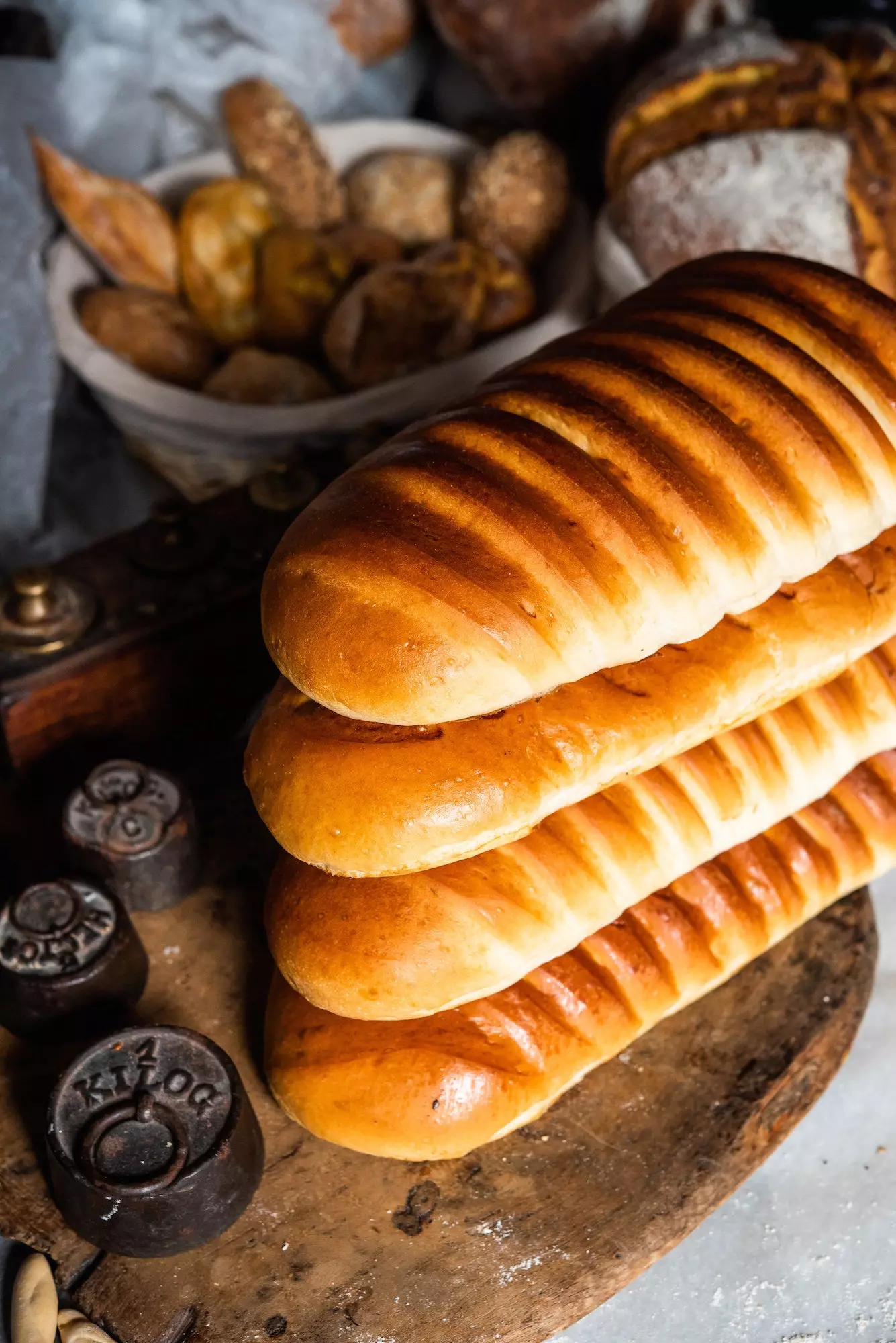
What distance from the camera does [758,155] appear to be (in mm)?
1765

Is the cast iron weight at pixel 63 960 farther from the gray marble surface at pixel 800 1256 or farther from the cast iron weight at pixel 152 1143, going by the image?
the gray marble surface at pixel 800 1256

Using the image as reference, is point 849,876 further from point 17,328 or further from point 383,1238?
point 17,328

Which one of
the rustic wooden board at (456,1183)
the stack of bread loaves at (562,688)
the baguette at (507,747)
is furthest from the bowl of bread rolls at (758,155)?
the rustic wooden board at (456,1183)

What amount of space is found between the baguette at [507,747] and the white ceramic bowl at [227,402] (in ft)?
2.46

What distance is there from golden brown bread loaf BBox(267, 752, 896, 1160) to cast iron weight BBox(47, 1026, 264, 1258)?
97 millimetres

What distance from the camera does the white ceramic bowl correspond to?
1.87 m

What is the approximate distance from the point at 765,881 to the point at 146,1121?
638 mm

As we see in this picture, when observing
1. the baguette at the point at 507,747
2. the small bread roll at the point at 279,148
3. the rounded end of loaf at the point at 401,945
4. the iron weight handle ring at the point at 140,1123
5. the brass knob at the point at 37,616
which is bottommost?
the iron weight handle ring at the point at 140,1123


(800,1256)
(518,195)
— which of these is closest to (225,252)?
(518,195)

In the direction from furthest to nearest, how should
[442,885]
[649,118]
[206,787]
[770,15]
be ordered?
[770,15], [649,118], [206,787], [442,885]

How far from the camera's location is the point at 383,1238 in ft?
3.40

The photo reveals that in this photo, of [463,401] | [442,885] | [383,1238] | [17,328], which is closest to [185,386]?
[17,328]

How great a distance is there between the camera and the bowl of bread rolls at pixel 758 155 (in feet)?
5.76

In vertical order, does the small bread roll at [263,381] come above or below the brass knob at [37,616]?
below
